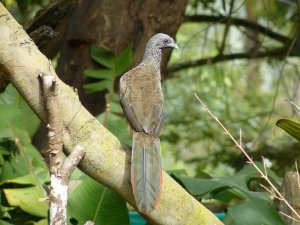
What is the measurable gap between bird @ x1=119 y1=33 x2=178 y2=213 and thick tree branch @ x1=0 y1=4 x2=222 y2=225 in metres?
0.06

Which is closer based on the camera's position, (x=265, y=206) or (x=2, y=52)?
(x=2, y=52)

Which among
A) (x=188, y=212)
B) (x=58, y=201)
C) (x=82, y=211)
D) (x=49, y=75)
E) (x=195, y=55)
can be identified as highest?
(x=49, y=75)

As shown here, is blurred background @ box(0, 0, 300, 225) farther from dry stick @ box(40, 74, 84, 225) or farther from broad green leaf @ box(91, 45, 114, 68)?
dry stick @ box(40, 74, 84, 225)

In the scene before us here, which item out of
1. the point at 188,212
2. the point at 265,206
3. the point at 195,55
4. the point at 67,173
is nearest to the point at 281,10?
the point at 195,55

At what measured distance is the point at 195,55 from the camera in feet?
27.5

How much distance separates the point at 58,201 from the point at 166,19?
8.02 feet

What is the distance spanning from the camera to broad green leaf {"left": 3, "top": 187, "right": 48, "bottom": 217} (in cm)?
349

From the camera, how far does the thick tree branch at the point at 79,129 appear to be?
7.97 feet

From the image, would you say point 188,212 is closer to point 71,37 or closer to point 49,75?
point 49,75

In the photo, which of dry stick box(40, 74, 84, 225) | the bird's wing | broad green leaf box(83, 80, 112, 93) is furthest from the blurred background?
dry stick box(40, 74, 84, 225)

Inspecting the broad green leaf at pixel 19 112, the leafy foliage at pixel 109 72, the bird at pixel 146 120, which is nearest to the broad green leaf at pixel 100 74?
the leafy foliage at pixel 109 72

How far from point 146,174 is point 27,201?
3.76 feet

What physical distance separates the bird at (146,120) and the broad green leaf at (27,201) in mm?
773

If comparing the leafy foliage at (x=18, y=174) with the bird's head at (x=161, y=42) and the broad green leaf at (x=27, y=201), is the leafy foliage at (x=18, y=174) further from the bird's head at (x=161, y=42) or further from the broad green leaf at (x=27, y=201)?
the bird's head at (x=161, y=42)
